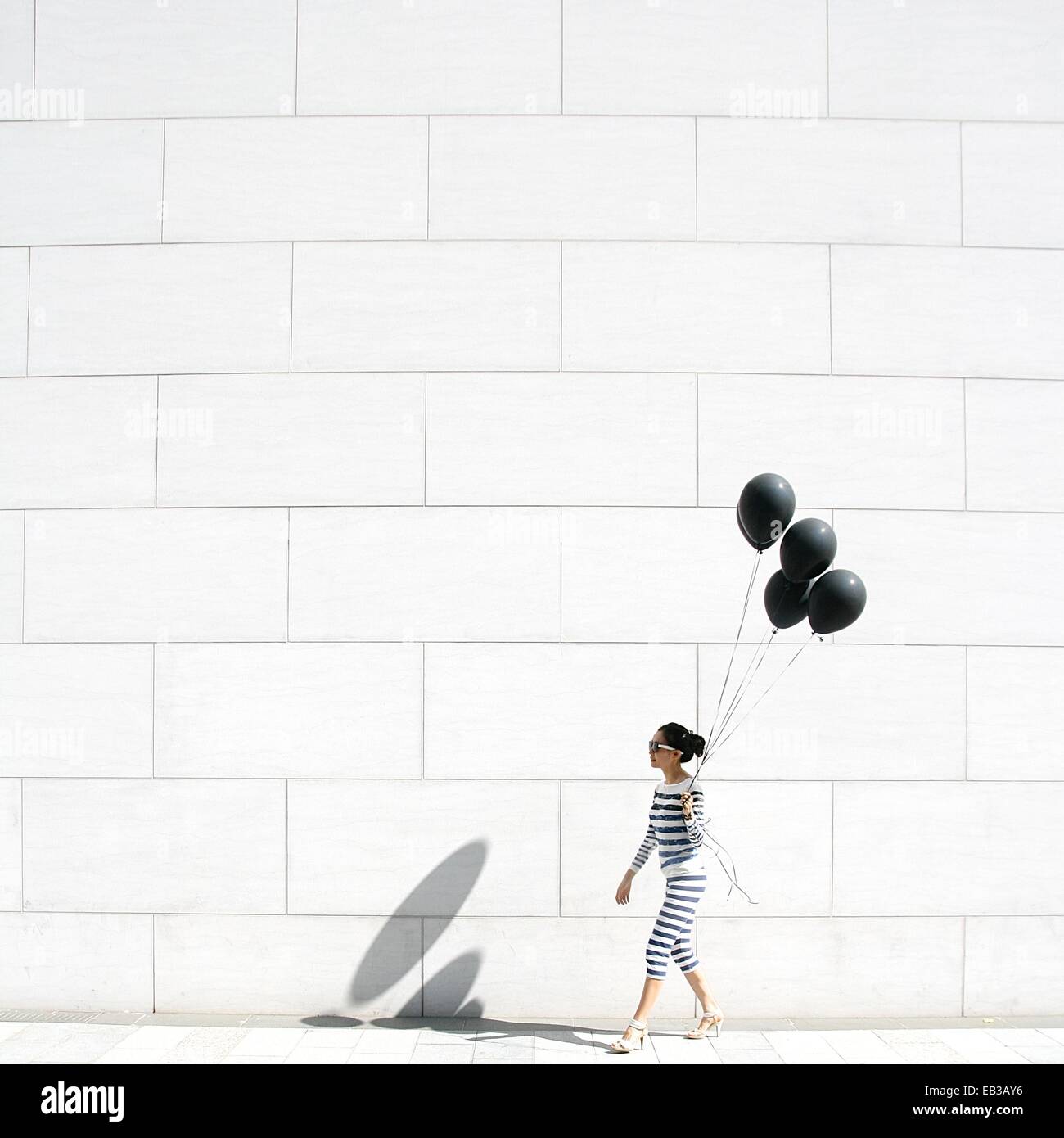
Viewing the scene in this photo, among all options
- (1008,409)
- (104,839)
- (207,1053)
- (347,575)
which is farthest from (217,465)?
(1008,409)

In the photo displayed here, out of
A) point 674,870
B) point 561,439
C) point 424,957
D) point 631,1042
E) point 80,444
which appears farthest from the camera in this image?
point 80,444

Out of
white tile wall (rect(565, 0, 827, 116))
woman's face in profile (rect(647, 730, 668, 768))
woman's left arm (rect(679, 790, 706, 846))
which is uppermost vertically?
white tile wall (rect(565, 0, 827, 116))

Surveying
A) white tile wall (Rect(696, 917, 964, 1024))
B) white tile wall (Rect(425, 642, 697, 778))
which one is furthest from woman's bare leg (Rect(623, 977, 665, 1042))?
white tile wall (Rect(425, 642, 697, 778))

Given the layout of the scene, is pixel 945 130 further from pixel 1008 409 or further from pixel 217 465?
pixel 217 465

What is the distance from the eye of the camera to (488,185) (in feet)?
23.3

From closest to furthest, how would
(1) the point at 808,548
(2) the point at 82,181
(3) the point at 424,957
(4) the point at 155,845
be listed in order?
(1) the point at 808,548 → (3) the point at 424,957 → (4) the point at 155,845 → (2) the point at 82,181

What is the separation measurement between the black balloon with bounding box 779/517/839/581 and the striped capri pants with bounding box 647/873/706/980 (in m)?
1.93

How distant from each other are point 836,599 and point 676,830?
5.52ft

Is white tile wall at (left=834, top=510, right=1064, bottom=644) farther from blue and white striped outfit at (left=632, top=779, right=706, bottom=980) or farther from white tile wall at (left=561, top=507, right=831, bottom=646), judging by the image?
blue and white striped outfit at (left=632, top=779, right=706, bottom=980)

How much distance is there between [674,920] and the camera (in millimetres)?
6062

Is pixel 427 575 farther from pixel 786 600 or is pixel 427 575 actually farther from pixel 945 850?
pixel 945 850

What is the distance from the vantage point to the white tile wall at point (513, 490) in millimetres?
6848

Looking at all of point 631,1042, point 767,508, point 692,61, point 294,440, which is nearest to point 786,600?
point 767,508

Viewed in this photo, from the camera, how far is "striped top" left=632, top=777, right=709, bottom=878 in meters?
6.07
